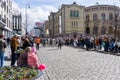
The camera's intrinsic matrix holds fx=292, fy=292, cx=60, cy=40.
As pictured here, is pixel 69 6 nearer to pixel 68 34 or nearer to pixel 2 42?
pixel 68 34

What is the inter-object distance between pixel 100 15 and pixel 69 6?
14.4 metres

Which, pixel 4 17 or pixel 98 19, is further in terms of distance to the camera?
pixel 98 19

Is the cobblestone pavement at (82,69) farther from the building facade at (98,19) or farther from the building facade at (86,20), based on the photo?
the building facade at (98,19)

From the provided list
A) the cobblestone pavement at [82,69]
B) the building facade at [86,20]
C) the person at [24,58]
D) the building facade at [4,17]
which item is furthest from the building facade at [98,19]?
the person at [24,58]

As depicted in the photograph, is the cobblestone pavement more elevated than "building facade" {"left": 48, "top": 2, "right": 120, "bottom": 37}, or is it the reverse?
"building facade" {"left": 48, "top": 2, "right": 120, "bottom": 37}

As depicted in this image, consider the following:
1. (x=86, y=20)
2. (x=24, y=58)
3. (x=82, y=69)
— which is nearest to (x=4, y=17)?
(x=86, y=20)

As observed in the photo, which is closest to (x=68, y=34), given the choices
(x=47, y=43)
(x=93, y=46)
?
(x=47, y=43)

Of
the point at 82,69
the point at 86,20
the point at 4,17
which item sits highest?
the point at 86,20

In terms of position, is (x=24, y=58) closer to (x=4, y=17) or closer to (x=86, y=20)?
(x=4, y=17)

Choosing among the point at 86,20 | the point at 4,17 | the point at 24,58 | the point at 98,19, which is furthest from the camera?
the point at 86,20

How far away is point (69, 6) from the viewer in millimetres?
89375

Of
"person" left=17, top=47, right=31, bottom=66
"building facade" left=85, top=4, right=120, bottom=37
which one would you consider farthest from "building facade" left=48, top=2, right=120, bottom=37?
"person" left=17, top=47, right=31, bottom=66

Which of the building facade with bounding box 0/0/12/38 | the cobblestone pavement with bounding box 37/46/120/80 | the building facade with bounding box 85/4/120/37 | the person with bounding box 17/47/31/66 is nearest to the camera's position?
the person with bounding box 17/47/31/66

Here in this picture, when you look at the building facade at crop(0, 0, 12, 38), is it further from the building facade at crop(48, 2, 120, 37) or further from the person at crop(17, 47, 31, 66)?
the person at crop(17, 47, 31, 66)
